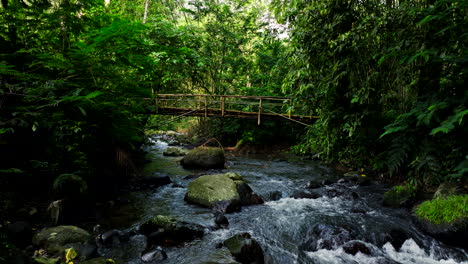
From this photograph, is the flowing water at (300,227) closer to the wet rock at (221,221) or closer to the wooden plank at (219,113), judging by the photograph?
the wet rock at (221,221)

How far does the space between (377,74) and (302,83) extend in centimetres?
176

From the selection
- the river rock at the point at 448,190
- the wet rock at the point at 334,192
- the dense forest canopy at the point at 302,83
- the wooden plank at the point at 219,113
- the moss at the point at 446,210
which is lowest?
the wet rock at the point at 334,192

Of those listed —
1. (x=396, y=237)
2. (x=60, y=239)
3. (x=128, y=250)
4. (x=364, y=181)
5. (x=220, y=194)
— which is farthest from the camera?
(x=364, y=181)

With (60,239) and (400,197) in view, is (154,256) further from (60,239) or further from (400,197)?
(400,197)

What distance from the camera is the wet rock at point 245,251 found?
3760mm

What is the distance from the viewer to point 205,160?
10.1 meters

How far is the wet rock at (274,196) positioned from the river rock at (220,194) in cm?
50

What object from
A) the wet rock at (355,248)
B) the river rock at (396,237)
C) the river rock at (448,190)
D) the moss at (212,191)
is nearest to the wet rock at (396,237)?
the river rock at (396,237)

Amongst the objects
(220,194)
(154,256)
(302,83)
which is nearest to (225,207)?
(220,194)

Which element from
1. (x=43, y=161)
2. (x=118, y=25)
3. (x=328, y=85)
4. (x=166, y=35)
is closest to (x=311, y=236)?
(x=328, y=85)

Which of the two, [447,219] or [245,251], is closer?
[245,251]

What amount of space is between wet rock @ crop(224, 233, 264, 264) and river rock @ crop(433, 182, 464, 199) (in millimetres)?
4065

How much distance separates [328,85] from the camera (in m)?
6.02

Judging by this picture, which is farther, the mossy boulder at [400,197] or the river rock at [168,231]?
the mossy boulder at [400,197]
